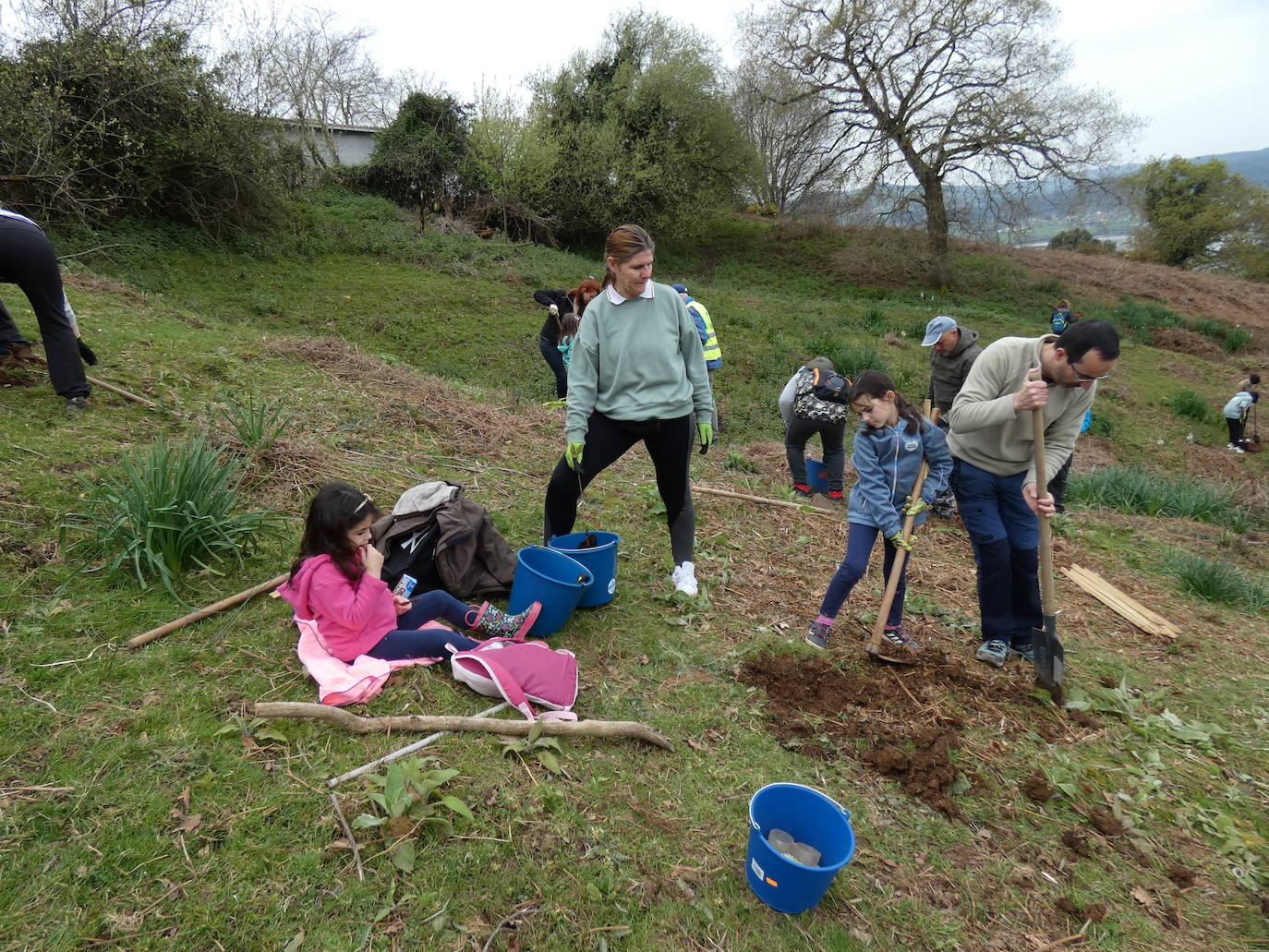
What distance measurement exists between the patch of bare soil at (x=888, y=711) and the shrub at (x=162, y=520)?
8.76 ft

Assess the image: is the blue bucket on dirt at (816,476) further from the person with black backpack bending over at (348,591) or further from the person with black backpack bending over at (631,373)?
the person with black backpack bending over at (348,591)

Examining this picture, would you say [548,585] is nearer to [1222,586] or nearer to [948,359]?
[948,359]

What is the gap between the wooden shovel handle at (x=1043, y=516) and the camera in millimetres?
3123

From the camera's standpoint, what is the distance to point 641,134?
2234 cm

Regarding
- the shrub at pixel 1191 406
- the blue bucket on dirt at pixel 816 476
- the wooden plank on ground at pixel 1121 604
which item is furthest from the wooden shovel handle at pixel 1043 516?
the shrub at pixel 1191 406

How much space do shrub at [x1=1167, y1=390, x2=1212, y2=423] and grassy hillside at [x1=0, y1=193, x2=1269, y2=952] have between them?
8607 mm

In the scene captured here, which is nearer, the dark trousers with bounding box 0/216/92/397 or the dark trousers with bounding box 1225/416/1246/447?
the dark trousers with bounding box 0/216/92/397

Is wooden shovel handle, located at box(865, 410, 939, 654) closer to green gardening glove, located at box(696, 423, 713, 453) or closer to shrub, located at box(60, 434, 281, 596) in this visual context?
green gardening glove, located at box(696, 423, 713, 453)

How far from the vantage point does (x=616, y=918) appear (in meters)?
1.93

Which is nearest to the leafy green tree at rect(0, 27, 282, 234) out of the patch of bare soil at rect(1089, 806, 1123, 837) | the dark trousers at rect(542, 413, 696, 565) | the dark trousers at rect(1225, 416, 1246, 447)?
the dark trousers at rect(542, 413, 696, 565)

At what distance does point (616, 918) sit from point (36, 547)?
10.00 ft

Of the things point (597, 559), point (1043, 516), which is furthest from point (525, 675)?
point (1043, 516)

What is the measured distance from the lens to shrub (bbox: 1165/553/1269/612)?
4852 millimetres

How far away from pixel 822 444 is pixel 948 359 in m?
1.31
